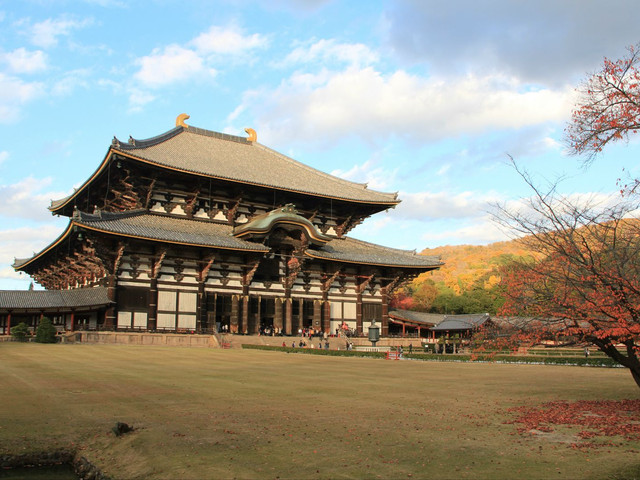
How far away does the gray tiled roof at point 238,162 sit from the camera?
153 ft

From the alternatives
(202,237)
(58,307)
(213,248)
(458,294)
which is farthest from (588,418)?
(458,294)

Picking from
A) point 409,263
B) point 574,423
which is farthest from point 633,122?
point 409,263

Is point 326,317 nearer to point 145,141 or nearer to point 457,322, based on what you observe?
point 457,322

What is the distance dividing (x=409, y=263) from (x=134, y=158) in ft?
87.3

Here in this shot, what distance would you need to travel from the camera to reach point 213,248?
43594mm

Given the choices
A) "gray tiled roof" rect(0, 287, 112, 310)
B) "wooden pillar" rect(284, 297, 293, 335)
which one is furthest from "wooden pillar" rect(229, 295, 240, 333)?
"gray tiled roof" rect(0, 287, 112, 310)

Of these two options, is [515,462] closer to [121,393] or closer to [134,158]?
[121,393]

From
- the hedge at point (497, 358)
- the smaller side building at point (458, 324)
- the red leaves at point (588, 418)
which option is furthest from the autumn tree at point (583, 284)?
the smaller side building at point (458, 324)

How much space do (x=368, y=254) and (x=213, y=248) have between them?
54.9 feet

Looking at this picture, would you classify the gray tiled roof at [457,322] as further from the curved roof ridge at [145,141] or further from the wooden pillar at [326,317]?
the curved roof ridge at [145,141]

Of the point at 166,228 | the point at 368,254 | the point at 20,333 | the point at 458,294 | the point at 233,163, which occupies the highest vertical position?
the point at 233,163

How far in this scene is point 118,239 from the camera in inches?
1585

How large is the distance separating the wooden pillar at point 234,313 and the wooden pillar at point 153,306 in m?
6.39

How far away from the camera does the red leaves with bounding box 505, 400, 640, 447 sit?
11.2 m
